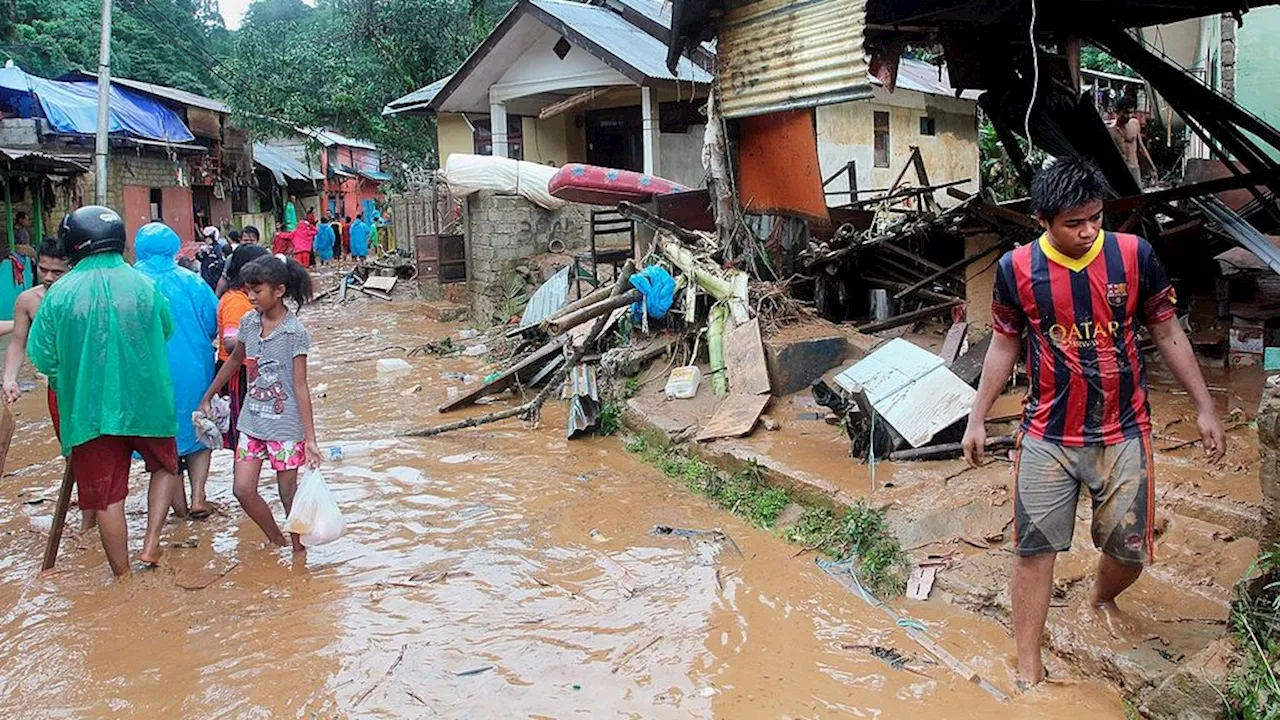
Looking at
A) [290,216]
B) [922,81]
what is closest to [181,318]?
[922,81]

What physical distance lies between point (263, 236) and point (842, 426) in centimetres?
2853

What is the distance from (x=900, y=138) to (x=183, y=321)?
18816mm

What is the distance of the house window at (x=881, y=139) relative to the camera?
20.7 m

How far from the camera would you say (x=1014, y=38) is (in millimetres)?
7109

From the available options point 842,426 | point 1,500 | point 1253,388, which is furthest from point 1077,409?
point 1,500

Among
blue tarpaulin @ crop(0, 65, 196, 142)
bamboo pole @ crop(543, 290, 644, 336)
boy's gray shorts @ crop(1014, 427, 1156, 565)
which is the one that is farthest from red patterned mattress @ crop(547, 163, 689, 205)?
blue tarpaulin @ crop(0, 65, 196, 142)

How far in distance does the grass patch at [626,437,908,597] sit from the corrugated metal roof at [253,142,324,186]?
2775 centimetres

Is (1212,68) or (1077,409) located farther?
(1212,68)

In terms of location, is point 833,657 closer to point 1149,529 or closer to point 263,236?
point 1149,529

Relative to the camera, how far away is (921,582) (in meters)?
4.31

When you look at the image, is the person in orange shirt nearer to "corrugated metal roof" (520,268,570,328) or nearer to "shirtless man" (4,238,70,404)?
"shirtless man" (4,238,70,404)

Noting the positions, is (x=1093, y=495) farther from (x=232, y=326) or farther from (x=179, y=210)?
(x=179, y=210)

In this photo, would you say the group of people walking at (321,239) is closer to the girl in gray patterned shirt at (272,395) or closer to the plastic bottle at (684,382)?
the plastic bottle at (684,382)

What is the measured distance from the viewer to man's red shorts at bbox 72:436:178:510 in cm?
450
